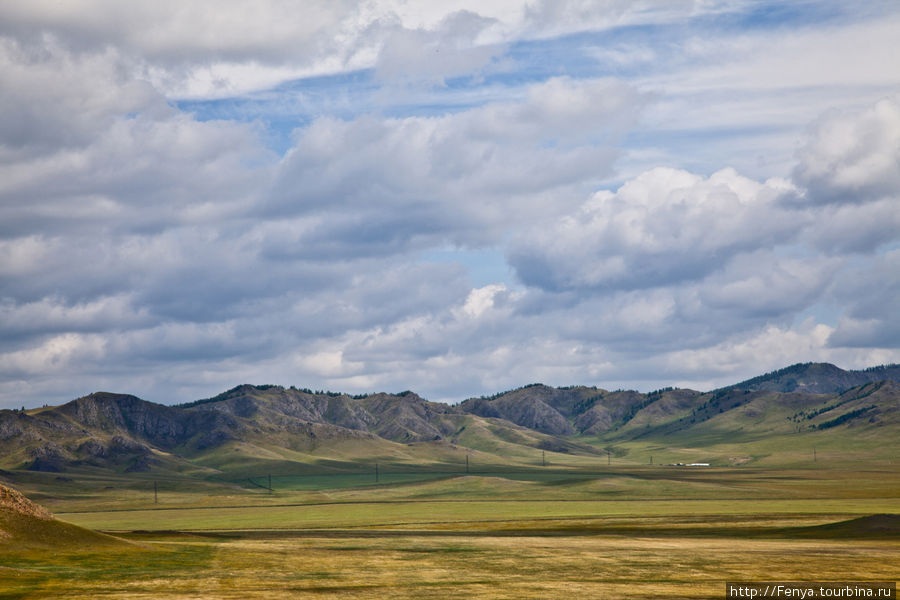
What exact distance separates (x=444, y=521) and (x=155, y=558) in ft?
275

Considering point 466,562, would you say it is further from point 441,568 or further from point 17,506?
point 17,506

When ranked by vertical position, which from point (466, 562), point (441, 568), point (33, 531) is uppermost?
point (33, 531)

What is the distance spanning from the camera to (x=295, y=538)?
109812mm

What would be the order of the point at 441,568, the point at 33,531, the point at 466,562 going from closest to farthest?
the point at 441,568 < the point at 466,562 < the point at 33,531

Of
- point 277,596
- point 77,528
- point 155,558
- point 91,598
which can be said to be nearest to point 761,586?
point 277,596

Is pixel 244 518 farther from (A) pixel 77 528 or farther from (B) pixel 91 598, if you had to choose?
(B) pixel 91 598

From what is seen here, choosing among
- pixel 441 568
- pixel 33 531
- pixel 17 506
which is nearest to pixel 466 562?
pixel 441 568

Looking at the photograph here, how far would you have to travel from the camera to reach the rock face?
80.9 metres

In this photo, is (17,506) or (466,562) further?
(17,506)

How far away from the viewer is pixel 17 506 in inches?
3216

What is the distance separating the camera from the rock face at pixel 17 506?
80875 mm

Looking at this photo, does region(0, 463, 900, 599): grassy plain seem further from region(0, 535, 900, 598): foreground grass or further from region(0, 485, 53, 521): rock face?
region(0, 485, 53, 521): rock face

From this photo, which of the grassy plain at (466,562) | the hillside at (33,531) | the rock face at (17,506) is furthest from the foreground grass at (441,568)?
the rock face at (17,506)

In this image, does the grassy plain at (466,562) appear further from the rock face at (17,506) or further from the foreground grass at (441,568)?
the rock face at (17,506)
